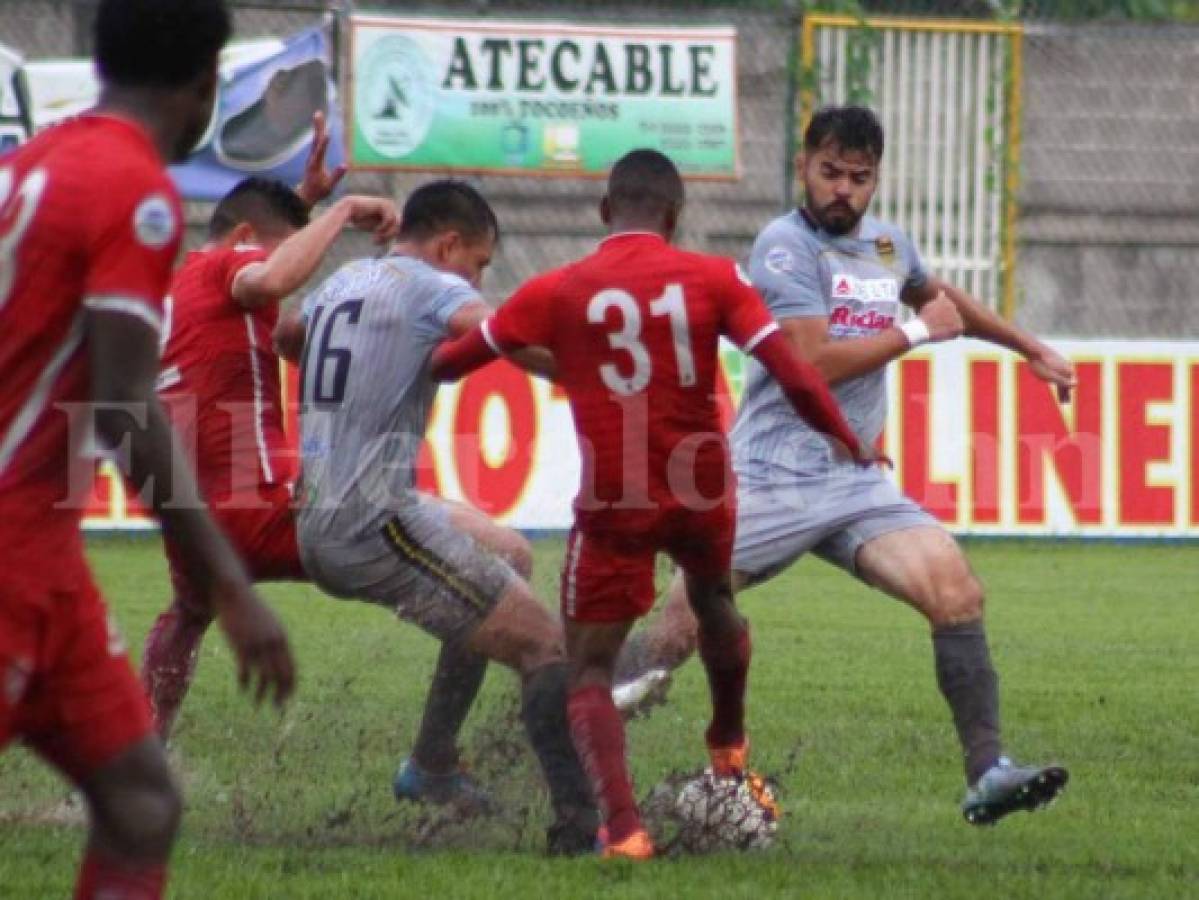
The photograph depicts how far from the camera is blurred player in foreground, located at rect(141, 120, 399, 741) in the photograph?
7.68 m

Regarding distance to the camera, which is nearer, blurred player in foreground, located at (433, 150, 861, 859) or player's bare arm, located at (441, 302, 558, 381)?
blurred player in foreground, located at (433, 150, 861, 859)

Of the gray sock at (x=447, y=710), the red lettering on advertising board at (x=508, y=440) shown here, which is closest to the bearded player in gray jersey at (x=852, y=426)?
the gray sock at (x=447, y=710)

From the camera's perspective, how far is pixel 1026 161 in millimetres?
21594

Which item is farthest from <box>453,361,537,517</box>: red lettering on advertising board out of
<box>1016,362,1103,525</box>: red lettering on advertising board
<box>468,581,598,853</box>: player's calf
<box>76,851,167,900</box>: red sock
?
<box>76,851,167,900</box>: red sock

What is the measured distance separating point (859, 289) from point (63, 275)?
4.03 m

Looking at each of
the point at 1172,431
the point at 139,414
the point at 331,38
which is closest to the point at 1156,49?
the point at 1172,431

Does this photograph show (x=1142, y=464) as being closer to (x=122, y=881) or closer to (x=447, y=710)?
(x=447, y=710)

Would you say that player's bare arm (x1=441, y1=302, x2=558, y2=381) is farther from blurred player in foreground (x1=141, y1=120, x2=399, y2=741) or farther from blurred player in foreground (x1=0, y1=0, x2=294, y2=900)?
blurred player in foreground (x1=0, y1=0, x2=294, y2=900)

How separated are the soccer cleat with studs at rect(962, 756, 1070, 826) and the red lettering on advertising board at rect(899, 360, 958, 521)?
395 inches

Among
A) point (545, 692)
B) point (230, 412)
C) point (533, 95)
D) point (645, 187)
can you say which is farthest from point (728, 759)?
point (533, 95)

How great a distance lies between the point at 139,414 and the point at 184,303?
3630 millimetres

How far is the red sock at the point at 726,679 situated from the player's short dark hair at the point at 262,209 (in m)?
1.85

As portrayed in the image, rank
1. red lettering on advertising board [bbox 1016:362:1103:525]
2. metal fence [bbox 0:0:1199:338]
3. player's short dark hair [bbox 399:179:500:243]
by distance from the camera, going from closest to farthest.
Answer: player's short dark hair [bbox 399:179:500:243]
red lettering on advertising board [bbox 1016:362:1103:525]
metal fence [bbox 0:0:1199:338]

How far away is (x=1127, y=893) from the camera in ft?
21.1
